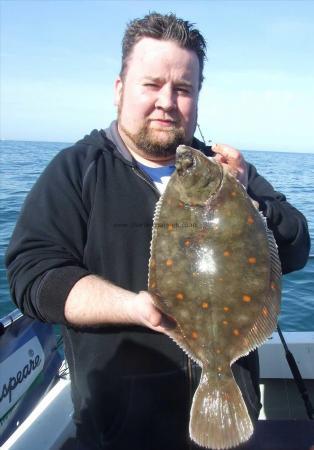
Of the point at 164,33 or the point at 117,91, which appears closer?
the point at 164,33

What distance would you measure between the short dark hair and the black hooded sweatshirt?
2.74 ft

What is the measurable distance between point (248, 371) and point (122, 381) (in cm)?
79

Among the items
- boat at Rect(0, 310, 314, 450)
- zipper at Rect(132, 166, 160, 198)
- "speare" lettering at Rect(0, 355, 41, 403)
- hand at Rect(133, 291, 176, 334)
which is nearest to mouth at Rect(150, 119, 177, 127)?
zipper at Rect(132, 166, 160, 198)

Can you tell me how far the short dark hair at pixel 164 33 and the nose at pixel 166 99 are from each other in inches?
11.6

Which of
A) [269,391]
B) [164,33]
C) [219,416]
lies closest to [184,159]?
[164,33]

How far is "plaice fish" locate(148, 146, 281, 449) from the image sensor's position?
2.12 m

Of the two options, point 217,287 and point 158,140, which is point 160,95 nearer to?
point 158,140

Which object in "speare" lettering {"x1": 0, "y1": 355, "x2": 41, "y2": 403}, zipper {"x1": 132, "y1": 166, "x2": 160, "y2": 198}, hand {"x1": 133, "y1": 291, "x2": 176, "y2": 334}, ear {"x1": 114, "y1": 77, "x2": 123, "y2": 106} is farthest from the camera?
"speare" lettering {"x1": 0, "y1": 355, "x2": 41, "y2": 403}

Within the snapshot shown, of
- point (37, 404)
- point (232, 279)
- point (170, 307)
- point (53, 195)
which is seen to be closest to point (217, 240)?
point (232, 279)

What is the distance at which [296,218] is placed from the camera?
8.96 feet

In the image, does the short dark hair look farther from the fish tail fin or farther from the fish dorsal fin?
the fish tail fin

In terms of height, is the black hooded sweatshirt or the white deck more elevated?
the black hooded sweatshirt

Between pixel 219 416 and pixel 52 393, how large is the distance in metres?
2.41

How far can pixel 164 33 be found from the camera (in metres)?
2.72
